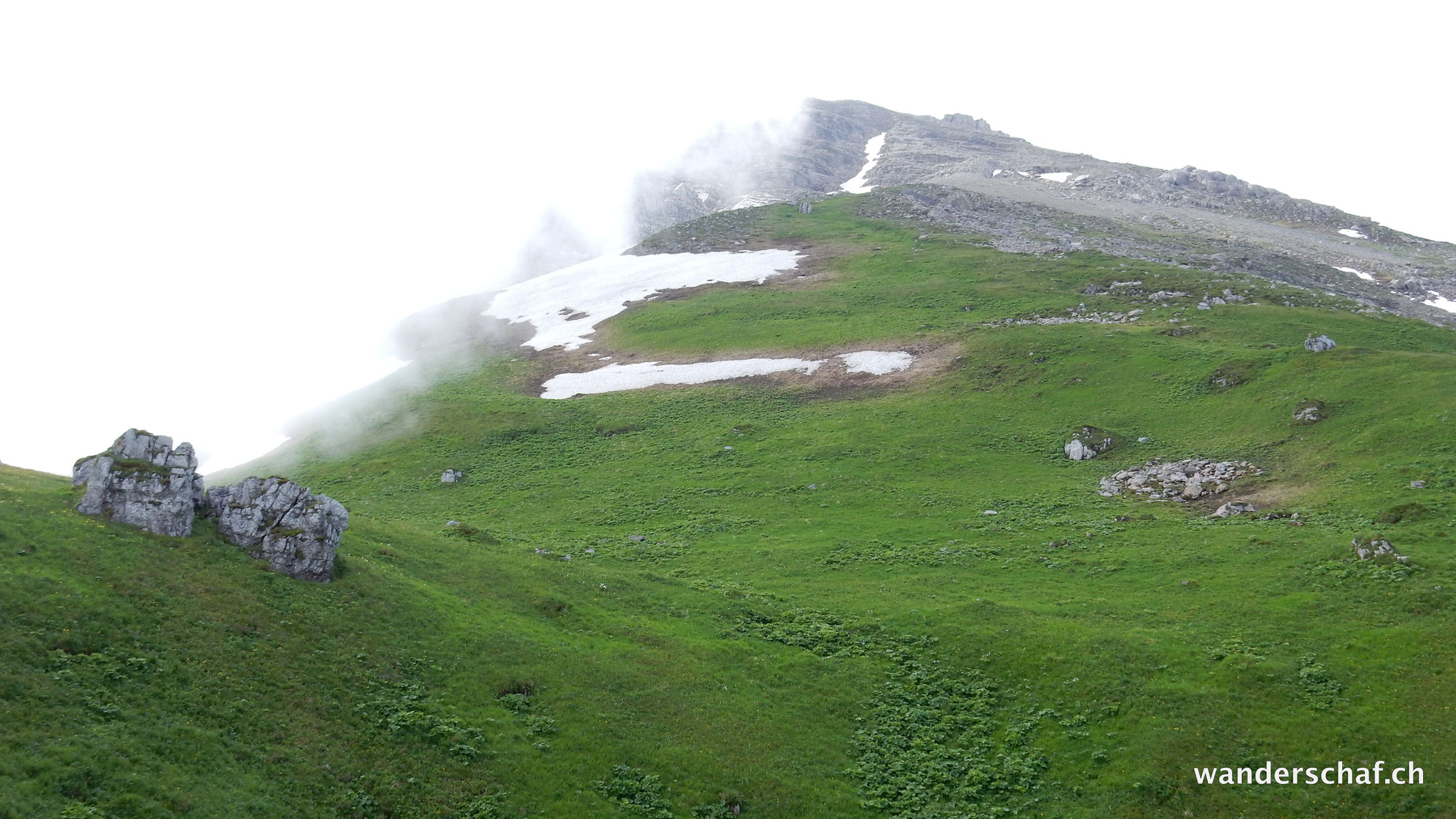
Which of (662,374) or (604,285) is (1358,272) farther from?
(604,285)

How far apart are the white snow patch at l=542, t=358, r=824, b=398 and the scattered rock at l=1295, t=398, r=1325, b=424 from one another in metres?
43.7

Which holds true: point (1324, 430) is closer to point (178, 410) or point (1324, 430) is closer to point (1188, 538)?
point (1188, 538)

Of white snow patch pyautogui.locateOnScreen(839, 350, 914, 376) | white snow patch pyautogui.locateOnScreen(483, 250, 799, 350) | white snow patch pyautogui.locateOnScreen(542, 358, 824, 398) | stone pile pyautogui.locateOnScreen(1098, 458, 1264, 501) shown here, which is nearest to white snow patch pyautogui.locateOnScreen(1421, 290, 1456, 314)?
white snow patch pyautogui.locateOnScreen(839, 350, 914, 376)

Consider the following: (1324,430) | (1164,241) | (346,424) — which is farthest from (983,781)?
(1164,241)

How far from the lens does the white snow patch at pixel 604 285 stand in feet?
383

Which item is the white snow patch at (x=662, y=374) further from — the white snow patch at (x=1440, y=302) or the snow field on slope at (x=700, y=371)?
the white snow patch at (x=1440, y=302)

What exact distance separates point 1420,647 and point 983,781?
18.4m

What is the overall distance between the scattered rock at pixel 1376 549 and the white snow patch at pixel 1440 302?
309ft

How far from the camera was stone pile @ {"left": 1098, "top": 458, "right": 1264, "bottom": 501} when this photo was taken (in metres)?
50.7

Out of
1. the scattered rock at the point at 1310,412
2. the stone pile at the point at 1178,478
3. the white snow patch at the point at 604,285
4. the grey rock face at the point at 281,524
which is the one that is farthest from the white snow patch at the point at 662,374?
the grey rock face at the point at 281,524

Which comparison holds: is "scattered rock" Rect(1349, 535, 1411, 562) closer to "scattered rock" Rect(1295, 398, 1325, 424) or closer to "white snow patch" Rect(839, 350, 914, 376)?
"scattered rock" Rect(1295, 398, 1325, 424)

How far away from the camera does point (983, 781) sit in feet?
89.5

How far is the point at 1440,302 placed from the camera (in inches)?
4252

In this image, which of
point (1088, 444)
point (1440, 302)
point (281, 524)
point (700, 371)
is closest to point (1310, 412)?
point (1088, 444)
